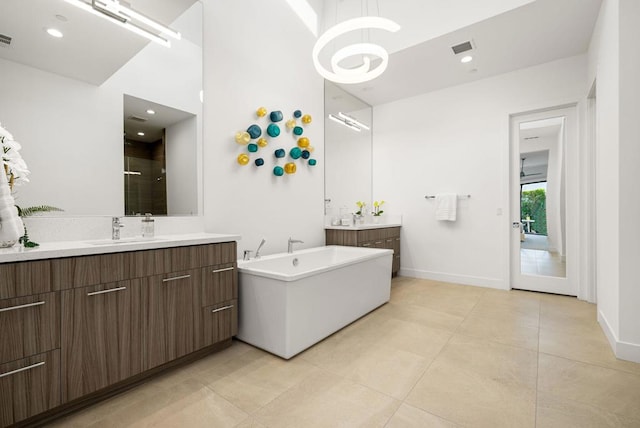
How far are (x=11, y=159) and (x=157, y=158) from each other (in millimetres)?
883

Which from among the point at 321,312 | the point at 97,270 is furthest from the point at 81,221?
the point at 321,312

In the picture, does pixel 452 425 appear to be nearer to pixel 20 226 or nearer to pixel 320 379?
pixel 320 379

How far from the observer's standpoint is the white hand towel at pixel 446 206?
4121mm

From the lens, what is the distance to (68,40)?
6.16 feet

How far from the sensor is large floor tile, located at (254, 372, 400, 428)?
4.72 ft

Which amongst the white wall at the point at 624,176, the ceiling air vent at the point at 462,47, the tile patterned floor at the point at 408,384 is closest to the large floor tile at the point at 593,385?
the tile patterned floor at the point at 408,384

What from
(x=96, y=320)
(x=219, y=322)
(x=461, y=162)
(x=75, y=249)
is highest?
(x=461, y=162)

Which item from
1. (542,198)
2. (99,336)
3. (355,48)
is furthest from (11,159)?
(542,198)

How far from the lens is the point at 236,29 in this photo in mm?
2840

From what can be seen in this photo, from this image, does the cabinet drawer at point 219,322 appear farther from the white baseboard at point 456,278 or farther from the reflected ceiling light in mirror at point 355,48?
the white baseboard at point 456,278

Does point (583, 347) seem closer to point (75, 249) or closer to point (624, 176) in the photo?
point (624, 176)

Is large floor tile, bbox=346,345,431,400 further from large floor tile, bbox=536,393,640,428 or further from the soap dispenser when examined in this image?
the soap dispenser

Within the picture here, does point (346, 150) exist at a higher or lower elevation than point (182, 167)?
higher

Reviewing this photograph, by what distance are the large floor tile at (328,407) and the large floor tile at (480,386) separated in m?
0.21
